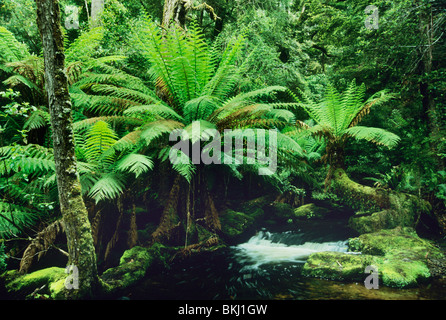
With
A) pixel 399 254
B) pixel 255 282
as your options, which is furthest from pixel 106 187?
pixel 399 254

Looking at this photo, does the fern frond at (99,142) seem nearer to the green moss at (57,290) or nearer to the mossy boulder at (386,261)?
the green moss at (57,290)

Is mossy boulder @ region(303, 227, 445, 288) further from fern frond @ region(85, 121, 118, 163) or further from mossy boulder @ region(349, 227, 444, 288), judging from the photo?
fern frond @ region(85, 121, 118, 163)

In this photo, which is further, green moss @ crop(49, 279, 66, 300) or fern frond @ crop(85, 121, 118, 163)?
fern frond @ crop(85, 121, 118, 163)

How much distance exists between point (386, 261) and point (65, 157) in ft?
7.93

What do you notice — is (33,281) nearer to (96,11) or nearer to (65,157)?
(65,157)

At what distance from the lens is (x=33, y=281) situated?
5.29ft

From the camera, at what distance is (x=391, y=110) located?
3.74 meters

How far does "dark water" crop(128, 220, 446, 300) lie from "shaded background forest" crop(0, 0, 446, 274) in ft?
2.07

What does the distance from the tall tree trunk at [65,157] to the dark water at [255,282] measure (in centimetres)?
39

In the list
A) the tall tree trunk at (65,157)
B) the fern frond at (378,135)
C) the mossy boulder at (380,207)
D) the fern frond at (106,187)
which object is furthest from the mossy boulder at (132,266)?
the fern frond at (378,135)

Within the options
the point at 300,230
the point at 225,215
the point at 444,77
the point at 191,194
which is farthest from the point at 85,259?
the point at 444,77

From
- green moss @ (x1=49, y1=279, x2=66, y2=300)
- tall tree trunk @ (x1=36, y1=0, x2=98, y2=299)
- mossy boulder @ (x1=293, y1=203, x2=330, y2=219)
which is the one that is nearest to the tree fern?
mossy boulder @ (x1=293, y1=203, x2=330, y2=219)

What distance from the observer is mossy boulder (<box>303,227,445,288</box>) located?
5.82 feet
